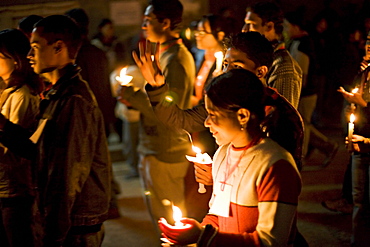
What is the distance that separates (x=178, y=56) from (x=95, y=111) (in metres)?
1.45

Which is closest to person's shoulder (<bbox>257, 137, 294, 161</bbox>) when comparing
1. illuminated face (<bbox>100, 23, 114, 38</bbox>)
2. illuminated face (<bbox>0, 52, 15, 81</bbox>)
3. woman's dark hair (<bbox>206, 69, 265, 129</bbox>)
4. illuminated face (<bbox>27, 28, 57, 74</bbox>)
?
woman's dark hair (<bbox>206, 69, 265, 129</bbox>)

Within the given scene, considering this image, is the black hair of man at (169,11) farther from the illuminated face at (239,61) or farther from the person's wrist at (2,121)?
the person's wrist at (2,121)

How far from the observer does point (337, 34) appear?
10.2m

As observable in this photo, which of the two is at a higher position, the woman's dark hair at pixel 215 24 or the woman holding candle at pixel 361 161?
the woman's dark hair at pixel 215 24

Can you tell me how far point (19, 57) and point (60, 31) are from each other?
643 mm

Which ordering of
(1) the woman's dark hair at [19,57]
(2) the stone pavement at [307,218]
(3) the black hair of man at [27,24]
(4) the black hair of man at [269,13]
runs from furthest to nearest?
(2) the stone pavement at [307,218], (3) the black hair of man at [27,24], (4) the black hair of man at [269,13], (1) the woman's dark hair at [19,57]

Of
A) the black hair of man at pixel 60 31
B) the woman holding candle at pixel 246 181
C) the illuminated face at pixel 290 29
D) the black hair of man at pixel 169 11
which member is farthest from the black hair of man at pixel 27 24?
the illuminated face at pixel 290 29

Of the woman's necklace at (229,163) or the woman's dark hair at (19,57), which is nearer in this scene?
the woman's necklace at (229,163)

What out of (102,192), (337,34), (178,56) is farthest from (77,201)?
(337,34)

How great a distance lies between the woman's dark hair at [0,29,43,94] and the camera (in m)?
3.89

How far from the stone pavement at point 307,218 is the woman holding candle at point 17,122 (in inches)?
61.6

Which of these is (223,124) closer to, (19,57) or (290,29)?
(19,57)

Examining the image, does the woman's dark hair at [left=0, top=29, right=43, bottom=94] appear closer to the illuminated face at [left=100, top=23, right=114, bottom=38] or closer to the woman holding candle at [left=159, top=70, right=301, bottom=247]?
the woman holding candle at [left=159, top=70, right=301, bottom=247]

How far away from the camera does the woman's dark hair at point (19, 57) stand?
3.89m
